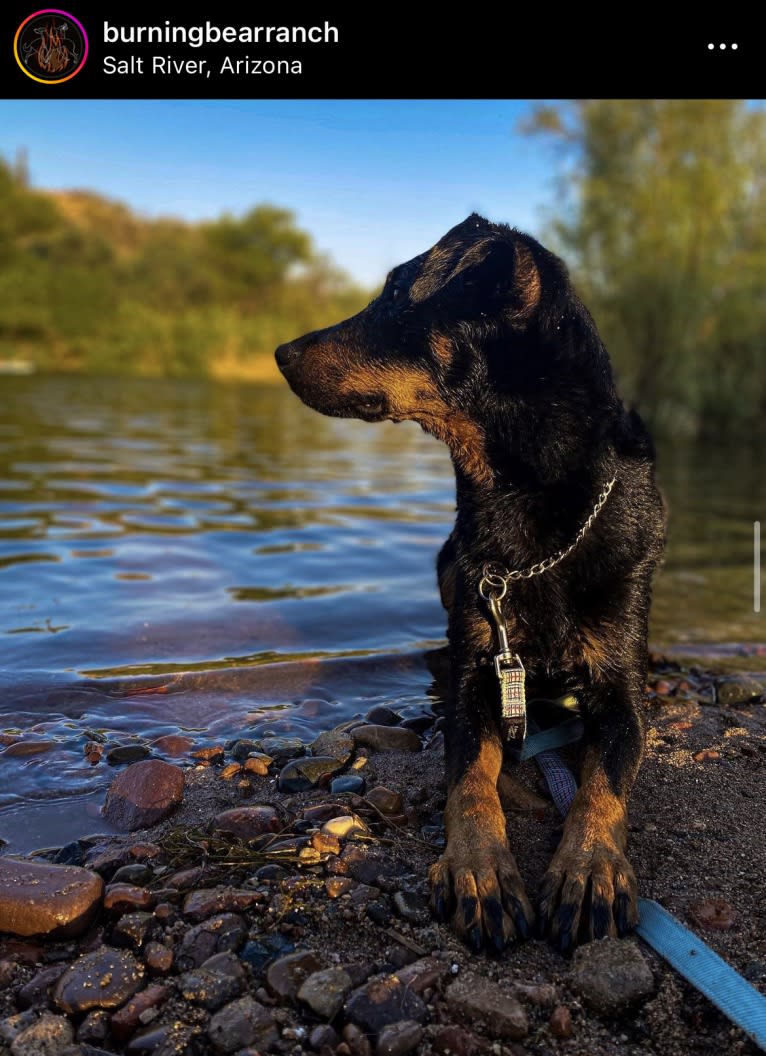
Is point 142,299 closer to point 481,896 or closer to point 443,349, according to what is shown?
point 443,349

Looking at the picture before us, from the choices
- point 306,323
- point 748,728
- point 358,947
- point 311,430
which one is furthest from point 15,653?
point 306,323

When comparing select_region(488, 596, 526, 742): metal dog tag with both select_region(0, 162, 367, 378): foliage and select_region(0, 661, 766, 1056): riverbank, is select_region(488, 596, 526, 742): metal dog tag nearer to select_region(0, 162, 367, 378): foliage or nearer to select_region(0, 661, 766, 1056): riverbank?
select_region(0, 661, 766, 1056): riverbank

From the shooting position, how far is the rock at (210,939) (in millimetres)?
1977

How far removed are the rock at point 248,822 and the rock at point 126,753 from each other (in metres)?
0.66

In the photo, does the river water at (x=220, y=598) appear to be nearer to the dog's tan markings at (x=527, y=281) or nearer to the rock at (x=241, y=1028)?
the rock at (x=241, y=1028)

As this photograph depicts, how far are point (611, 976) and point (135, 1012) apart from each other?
1041mm

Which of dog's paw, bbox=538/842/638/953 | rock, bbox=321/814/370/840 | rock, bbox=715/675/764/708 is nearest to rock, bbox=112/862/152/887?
rock, bbox=321/814/370/840

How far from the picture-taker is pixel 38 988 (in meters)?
1.88

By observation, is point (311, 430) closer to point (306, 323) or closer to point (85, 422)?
point (85, 422)

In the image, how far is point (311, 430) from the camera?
18750 mm

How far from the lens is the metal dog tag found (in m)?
2.81

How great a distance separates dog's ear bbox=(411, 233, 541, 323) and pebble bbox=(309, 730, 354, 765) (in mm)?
1654

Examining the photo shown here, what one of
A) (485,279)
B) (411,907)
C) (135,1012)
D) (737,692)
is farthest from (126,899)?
(737,692)

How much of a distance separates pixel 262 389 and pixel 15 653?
3252 cm
